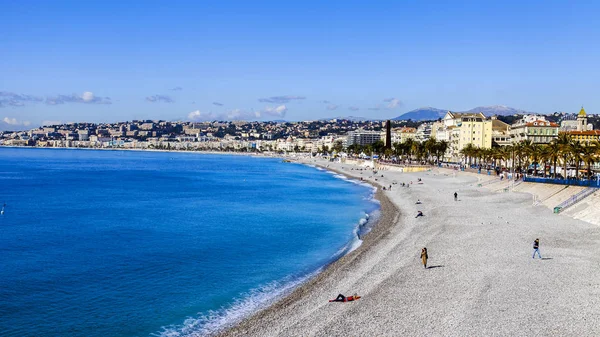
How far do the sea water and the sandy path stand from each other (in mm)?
1628

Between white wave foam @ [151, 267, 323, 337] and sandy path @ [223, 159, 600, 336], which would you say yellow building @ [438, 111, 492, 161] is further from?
white wave foam @ [151, 267, 323, 337]

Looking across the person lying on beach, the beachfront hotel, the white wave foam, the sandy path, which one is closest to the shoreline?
the sandy path

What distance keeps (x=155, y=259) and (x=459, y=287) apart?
1392 cm

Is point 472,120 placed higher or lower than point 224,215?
higher

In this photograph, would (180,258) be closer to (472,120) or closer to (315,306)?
(315,306)

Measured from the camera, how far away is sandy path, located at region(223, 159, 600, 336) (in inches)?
568

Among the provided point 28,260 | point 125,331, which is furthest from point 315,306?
point 28,260

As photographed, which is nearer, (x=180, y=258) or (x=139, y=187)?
(x=180, y=258)

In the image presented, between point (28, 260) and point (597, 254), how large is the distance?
946 inches

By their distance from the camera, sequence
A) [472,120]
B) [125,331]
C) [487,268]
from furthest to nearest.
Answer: [472,120], [487,268], [125,331]

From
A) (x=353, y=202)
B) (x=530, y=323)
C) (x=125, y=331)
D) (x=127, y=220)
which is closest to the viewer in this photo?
(x=530, y=323)

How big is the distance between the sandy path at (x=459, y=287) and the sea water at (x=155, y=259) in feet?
5.34

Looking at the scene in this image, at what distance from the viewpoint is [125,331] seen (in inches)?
631

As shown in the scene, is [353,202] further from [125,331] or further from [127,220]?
[125,331]
